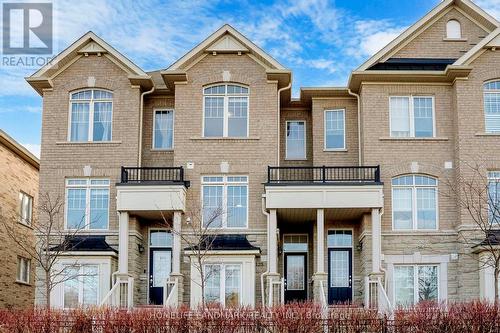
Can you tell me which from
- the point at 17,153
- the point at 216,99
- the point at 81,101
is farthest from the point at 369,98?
the point at 17,153

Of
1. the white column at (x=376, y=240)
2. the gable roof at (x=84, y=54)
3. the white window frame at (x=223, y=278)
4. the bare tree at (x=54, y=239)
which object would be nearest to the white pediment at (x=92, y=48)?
the gable roof at (x=84, y=54)

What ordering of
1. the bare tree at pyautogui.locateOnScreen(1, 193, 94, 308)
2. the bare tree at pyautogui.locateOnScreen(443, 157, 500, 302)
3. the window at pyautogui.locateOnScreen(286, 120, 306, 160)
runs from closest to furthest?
1. the bare tree at pyautogui.locateOnScreen(443, 157, 500, 302)
2. the bare tree at pyautogui.locateOnScreen(1, 193, 94, 308)
3. the window at pyautogui.locateOnScreen(286, 120, 306, 160)

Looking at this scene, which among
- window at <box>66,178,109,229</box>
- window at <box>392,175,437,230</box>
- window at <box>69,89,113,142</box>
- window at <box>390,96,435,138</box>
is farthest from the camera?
window at <box>69,89,113,142</box>

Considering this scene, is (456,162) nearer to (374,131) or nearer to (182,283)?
(374,131)

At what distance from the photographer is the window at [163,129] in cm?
2983

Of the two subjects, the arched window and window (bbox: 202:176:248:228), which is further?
the arched window

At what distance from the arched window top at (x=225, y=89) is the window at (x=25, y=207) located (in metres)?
11.0

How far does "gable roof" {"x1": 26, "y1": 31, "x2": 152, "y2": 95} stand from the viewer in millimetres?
28734

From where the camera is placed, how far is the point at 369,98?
28.3 meters

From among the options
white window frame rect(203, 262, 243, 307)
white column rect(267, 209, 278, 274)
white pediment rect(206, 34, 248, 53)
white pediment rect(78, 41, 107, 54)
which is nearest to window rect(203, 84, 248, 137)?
white pediment rect(206, 34, 248, 53)

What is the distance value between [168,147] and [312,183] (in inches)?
242

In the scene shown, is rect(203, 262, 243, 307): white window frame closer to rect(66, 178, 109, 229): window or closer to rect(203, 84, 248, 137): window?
rect(66, 178, 109, 229): window

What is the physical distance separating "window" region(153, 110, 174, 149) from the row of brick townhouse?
55 mm

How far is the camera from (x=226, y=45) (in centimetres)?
2881
